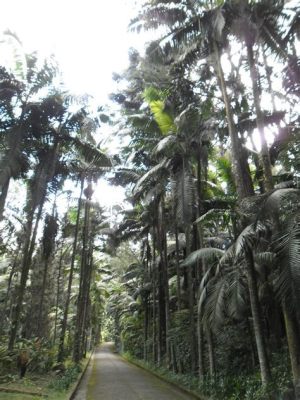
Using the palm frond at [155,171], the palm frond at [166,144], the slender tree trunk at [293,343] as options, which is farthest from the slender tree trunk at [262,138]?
the palm frond at [155,171]

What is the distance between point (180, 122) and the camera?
1359 centimetres

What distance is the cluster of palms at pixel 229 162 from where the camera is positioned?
8.02 metres

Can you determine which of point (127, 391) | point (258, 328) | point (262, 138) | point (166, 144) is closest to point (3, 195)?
point (166, 144)

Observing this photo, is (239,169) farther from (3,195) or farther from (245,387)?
(3,195)

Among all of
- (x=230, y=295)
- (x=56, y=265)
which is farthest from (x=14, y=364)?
(x=56, y=265)

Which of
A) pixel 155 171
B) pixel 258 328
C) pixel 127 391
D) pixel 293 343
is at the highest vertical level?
pixel 155 171

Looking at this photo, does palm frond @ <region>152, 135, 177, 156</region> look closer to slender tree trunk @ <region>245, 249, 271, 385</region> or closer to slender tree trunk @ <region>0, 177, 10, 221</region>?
slender tree trunk @ <region>0, 177, 10, 221</region>

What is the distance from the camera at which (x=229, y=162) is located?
1363 centimetres

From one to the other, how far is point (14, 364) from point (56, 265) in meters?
19.7

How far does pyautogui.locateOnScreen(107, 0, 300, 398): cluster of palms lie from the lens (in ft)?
26.3

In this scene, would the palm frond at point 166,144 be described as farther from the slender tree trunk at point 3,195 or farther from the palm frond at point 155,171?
the slender tree trunk at point 3,195

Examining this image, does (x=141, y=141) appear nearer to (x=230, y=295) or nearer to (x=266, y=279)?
(x=266, y=279)

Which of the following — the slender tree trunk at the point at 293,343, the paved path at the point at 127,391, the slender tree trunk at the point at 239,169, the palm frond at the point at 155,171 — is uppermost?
the palm frond at the point at 155,171

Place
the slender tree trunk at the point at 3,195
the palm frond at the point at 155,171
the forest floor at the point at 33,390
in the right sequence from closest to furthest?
the forest floor at the point at 33,390 → the slender tree trunk at the point at 3,195 → the palm frond at the point at 155,171
